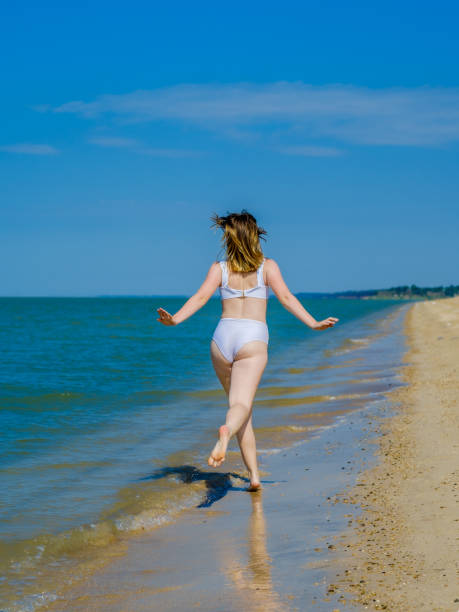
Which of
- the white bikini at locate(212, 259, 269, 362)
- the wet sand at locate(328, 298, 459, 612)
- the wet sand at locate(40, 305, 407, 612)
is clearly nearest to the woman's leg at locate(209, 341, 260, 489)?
the white bikini at locate(212, 259, 269, 362)

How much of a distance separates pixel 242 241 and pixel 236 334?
808 millimetres

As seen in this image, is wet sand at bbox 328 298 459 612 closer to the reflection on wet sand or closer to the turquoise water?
the reflection on wet sand

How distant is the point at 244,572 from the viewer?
14.5ft

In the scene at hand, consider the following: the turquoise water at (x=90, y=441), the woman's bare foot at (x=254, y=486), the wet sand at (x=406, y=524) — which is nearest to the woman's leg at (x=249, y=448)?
the woman's bare foot at (x=254, y=486)

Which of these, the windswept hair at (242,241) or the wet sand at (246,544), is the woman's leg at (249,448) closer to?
the wet sand at (246,544)

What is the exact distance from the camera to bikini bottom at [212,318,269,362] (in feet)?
19.5

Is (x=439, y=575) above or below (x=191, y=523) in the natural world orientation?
above

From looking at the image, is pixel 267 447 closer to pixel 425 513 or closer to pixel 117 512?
pixel 117 512

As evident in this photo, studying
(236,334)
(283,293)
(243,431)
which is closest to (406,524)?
(243,431)

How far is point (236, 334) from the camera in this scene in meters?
5.94

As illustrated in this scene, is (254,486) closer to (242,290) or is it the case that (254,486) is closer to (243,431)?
(243,431)

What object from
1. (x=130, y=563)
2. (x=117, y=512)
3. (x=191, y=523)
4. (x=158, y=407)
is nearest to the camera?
(x=130, y=563)

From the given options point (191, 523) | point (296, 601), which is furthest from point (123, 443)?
point (296, 601)

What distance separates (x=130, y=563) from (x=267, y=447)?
4376 mm
